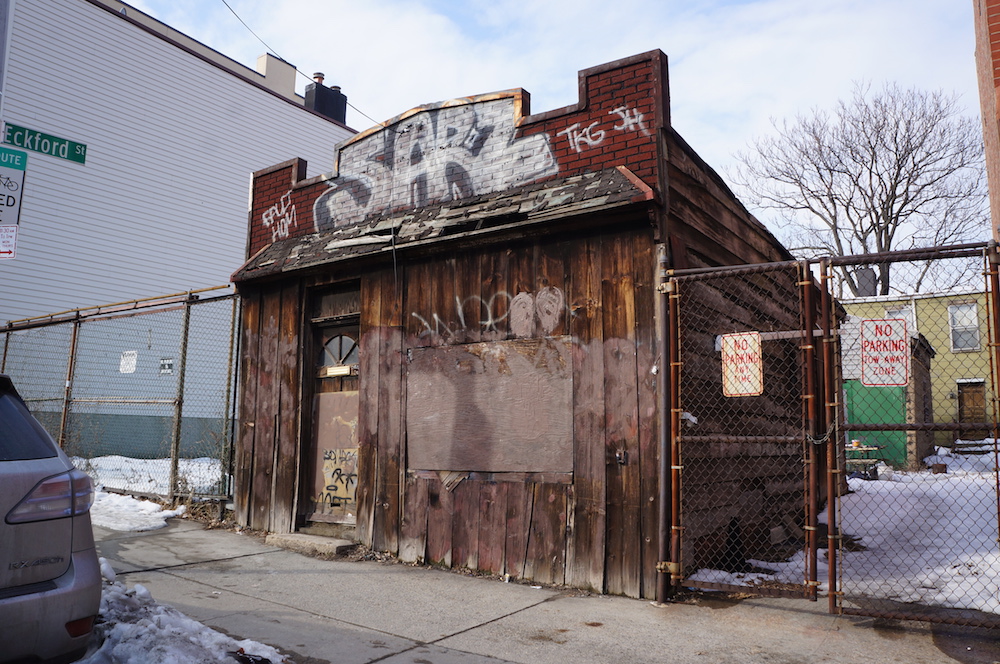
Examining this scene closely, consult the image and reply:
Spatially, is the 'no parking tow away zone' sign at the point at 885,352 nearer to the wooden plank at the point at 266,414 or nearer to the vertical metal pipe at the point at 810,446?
the vertical metal pipe at the point at 810,446

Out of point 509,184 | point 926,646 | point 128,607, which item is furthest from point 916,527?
point 128,607

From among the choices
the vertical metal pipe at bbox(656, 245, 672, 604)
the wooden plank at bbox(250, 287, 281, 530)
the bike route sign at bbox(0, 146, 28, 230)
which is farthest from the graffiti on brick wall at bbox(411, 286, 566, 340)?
the bike route sign at bbox(0, 146, 28, 230)

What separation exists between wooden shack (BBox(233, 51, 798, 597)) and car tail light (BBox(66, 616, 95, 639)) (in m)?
4.10

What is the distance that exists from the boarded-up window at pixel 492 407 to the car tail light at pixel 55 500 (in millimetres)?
4087

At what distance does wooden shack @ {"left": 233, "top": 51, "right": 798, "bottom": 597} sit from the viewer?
6.35 metres

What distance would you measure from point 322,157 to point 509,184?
696 inches

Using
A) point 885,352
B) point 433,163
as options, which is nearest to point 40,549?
point 885,352

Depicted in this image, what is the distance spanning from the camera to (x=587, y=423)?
21.3 ft

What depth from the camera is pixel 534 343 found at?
6.94m

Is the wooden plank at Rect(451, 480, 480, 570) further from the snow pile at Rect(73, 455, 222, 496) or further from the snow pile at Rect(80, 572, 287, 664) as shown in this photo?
the snow pile at Rect(73, 455, 222, 496)

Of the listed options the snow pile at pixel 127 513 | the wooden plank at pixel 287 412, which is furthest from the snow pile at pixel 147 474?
the wooden plank at pixel 287 412

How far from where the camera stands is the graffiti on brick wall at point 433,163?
24.2 feet

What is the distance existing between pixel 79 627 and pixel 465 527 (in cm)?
427

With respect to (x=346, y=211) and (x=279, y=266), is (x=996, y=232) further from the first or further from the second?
(x=279, y=266)
